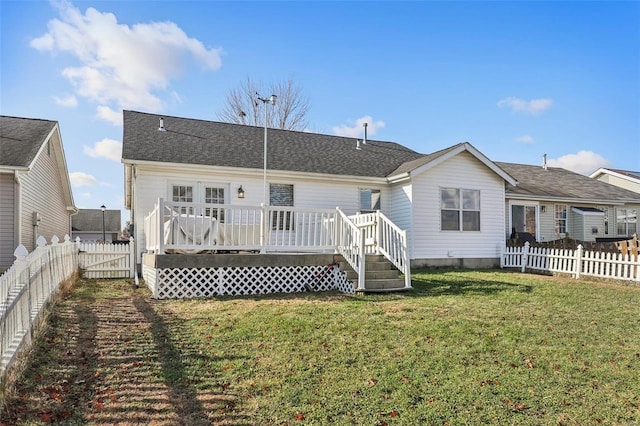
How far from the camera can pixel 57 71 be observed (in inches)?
429

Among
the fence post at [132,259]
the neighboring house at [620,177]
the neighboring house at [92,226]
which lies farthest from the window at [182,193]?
the neighboring house at [92,226]

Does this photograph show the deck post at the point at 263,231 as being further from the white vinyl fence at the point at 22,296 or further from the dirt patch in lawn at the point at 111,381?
the white vinyl fence at the point at 22,296

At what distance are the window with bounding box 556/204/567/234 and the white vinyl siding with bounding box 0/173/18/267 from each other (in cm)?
2047

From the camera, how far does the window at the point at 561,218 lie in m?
18.1

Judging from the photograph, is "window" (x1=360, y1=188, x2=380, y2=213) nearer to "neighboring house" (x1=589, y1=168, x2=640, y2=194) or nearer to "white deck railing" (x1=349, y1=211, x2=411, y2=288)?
"white deck railing" (x1=349, y1=211, x2=411, y2=288)

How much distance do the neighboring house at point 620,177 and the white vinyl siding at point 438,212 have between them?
1561cm

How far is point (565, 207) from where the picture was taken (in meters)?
18.3

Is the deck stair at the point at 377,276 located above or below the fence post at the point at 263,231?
below

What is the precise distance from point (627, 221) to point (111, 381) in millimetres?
24481

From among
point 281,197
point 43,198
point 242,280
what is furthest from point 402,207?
point 43,198

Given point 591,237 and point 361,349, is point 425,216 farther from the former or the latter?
point 591,237

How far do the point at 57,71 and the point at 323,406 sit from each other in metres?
11.9

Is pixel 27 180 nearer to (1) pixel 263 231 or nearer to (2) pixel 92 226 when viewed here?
(1) pixel 263 231

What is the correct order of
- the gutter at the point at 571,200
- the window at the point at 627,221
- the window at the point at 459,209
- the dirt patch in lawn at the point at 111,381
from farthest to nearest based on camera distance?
the window at the point at 627,221
the gutter at the point at 571,200
the window at the point at 459,209
the dirt patch in lawn at the point at 111,381
